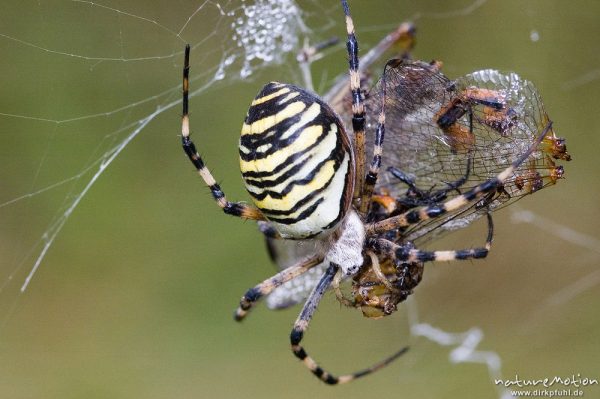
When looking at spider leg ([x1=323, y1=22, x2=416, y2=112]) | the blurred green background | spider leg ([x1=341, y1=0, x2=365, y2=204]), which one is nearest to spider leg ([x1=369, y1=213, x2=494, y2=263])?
spider leg ([x1=341, y1=0, x2=365, y2=204])

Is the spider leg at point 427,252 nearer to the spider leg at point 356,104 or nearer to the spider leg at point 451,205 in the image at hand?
the spider leg at point 451,205

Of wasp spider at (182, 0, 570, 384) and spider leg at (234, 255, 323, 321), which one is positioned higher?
wasp spider at (182, 0, 570, 384)

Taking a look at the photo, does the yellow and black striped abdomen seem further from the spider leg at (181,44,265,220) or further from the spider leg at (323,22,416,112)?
→ the spider leg at (323,22,416,112)

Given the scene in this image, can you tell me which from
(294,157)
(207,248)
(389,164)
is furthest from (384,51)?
(207,248)

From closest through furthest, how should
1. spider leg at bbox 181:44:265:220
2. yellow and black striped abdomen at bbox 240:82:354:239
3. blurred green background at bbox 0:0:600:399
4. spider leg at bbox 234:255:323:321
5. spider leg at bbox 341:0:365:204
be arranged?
yellow and black striped abdomen at bbox 240:82:354:239
spider leg at bbox 341:0:365:204
spider leg at bbox 181:44:265:220
spider leg at bbox 234:255:323:321
blurred green background at bbox 0:0:600:399

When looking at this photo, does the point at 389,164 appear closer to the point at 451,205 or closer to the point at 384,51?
the point at 451,205

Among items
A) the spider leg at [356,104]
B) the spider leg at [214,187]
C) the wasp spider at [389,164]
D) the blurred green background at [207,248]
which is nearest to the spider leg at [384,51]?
the wasp spider at [389,164]
